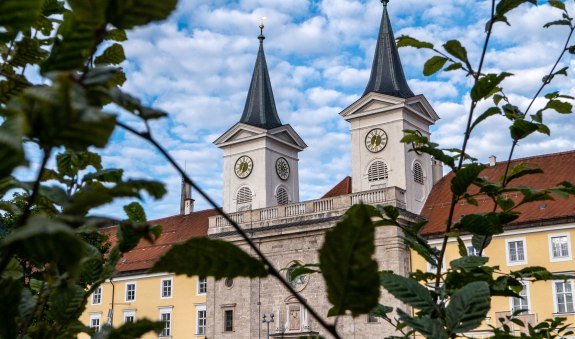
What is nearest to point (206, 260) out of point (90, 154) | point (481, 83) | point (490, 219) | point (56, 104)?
point (56, 104)

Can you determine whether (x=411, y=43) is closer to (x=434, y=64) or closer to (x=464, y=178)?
(x=434, y=64)

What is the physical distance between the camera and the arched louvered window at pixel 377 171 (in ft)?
105

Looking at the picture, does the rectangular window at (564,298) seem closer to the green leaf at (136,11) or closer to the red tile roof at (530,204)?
the red tile roof at (530,204)

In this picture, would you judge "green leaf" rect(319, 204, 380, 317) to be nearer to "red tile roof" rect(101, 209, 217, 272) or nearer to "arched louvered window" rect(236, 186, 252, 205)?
"arched louvered window" rect(236, 186, 252, 205)

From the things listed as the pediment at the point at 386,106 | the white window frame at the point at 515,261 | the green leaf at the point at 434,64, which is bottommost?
the green leaf at the point at 434,64

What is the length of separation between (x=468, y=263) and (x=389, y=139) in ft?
97.9

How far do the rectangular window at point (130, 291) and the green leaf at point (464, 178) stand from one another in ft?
126

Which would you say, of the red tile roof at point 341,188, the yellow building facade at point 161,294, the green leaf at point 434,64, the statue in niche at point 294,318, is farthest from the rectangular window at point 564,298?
the green leaf at point 434,64

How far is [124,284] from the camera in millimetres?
39188

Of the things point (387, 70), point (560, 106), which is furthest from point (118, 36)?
point (387, 70)

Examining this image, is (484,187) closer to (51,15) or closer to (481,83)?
(481,83)

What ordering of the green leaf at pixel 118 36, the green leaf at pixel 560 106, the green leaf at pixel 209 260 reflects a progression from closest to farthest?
the green leaf at pixel 209 260
the green leaf at pixel 118 36
the green leaf at pixel 560 106

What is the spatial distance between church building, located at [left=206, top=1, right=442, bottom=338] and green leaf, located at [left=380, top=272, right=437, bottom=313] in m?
27.1

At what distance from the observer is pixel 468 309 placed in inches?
60.3
